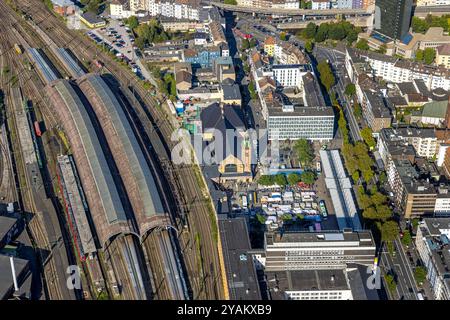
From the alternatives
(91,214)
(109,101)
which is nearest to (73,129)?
(109,101)

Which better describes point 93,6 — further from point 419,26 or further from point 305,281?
point 305,281

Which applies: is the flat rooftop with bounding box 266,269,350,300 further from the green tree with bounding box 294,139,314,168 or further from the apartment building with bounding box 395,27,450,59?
the apartment building with bounding box 395,27,450,59

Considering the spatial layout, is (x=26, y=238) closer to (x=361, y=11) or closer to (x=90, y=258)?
(x=90, y=258)

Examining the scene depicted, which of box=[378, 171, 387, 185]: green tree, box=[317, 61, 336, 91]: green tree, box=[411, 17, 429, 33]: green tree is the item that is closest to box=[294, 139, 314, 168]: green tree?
box=[378, 171, 387, 185]: green tree
